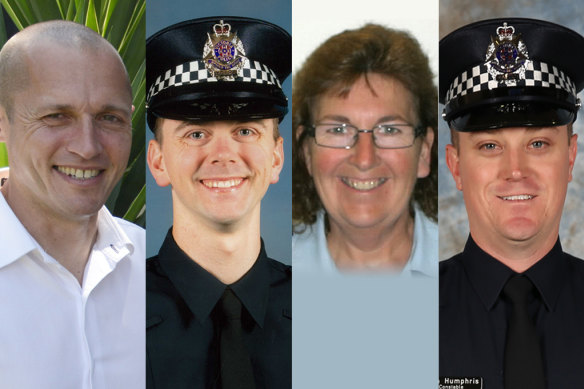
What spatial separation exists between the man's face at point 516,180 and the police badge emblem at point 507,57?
35cm

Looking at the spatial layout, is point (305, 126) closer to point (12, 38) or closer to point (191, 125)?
point (191, 125)

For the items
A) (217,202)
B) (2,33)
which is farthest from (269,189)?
(2,33)

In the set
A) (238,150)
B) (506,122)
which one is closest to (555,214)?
(506,122)

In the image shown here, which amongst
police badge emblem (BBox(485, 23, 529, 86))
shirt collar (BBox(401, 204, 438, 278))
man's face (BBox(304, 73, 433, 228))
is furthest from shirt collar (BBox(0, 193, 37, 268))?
police badge emblem (BBox(485, 23, 529, 86))

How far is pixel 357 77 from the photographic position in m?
4.54

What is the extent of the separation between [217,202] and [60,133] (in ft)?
3.47

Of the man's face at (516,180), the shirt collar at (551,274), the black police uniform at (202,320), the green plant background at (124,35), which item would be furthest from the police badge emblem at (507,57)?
the green plant background at (124,35)

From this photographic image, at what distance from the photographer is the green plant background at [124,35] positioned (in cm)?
466

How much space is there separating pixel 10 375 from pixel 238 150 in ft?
6.25

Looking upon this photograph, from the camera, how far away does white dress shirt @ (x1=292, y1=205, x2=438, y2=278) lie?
4.54 meters

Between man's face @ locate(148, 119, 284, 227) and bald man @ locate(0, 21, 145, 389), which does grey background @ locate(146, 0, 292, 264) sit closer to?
man's face @ locate(148, 119, 284, 227)

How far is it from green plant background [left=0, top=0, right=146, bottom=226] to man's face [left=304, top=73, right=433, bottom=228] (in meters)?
1.15

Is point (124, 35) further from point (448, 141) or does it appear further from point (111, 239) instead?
point (448, 141)

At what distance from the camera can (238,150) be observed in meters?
4.57
